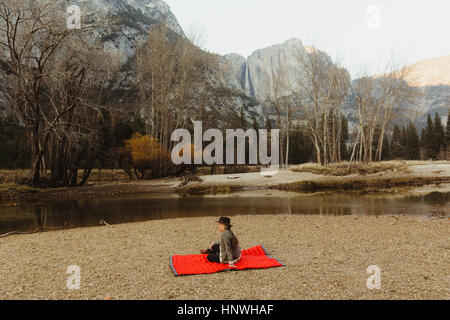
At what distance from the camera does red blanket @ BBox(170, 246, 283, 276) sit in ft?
19.6

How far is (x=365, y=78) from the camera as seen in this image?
118 feet

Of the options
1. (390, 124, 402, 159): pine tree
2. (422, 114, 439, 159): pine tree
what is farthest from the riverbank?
(390, 124, 402, 159): pine tree

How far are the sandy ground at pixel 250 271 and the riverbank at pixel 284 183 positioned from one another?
14.9 metres

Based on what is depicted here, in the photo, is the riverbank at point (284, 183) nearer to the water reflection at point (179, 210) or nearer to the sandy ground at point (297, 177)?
the sandy ground at point (297, 177)

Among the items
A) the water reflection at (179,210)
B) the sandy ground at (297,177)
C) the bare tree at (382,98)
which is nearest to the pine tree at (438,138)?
the bare tree at (382,98)

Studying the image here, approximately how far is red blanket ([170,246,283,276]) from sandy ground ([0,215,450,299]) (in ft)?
0.60

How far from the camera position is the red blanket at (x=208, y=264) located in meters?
5.97

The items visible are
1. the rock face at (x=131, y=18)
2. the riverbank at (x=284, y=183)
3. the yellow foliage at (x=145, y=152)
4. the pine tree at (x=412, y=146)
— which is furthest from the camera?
the rock face at (x=131, y=18)

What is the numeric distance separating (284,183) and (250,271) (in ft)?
75.5

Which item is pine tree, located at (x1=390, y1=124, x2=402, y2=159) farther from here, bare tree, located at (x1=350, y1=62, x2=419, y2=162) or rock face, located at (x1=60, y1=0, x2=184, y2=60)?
rock face, located at (x1=60, y1=0, x2=184, y2=60)

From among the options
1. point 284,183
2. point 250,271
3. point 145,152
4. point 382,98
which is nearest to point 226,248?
point 250,271

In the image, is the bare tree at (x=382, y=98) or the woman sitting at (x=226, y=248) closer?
the woman sitting at (x=226, y=248)
